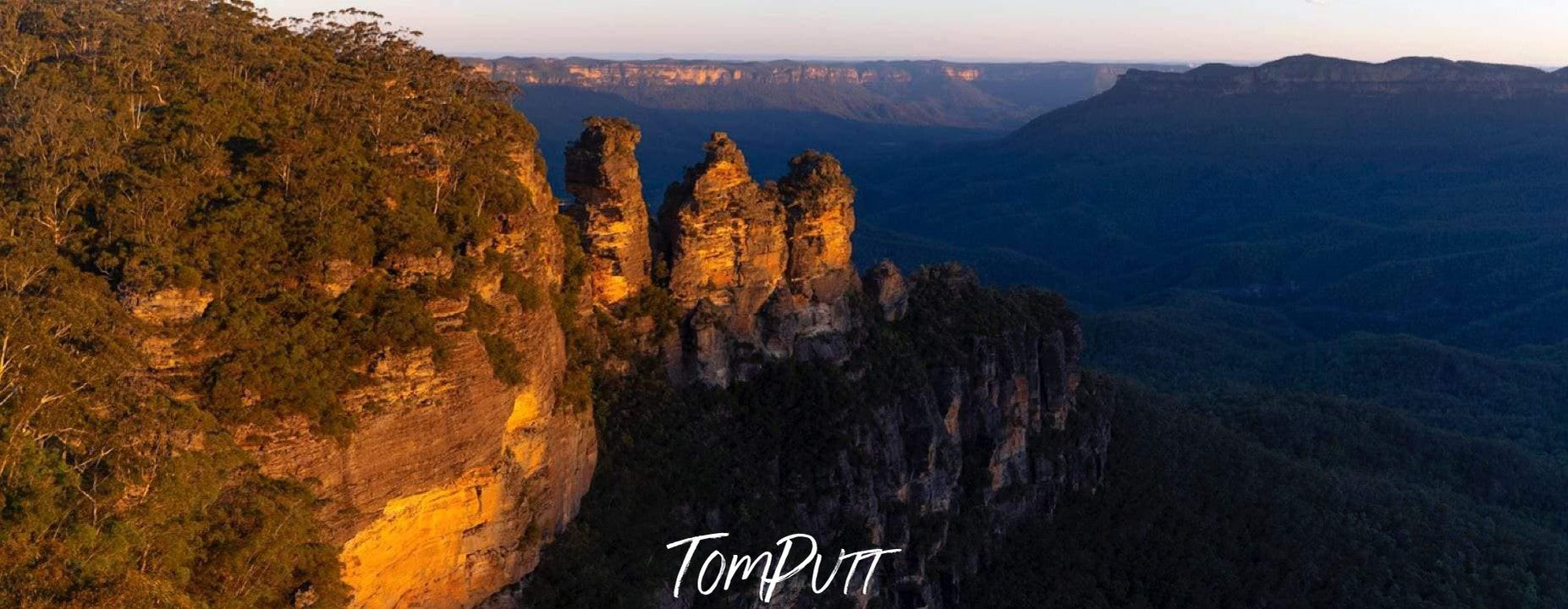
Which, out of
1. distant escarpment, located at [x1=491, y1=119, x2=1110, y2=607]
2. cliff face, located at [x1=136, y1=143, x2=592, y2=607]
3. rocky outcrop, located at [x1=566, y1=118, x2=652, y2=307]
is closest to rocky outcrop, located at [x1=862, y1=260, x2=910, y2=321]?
distant escarpment, located at [x1=491, y1=119, x2=1110, y2=607]

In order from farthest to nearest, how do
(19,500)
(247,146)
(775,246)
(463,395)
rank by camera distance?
(775,246) → (247,146) → (463,395) → (19,500)

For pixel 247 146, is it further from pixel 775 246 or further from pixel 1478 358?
pixel 1478 358

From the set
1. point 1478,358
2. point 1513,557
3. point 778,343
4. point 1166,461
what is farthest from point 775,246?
point 1478,358

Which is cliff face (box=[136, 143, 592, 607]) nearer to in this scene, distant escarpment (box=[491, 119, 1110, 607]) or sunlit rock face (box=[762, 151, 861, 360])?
distant escarpment (box=[491, 119, 1110, 607])

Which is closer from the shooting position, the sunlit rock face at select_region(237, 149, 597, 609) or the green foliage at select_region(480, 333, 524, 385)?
the sunlit rock face at select_region(237, 149, 597, 609)

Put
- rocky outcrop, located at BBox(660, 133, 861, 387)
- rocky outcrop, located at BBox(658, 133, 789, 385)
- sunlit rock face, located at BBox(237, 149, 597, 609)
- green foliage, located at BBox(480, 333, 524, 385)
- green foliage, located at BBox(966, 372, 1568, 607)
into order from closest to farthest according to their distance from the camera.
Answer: sunlit rock face, located at BBox(237, 149, 597, 609) < green foliage, located at BBox(480, 333, 524, 385) < rocky outcrop, located at BBox(658, 133, 789, 385) < rocky outcrop, located at BBox(660, 133, 861, 387) < green foliage, located at BBox(966, 372, 1568, 607)

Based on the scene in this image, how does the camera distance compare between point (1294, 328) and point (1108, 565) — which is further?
point (1294, 328)

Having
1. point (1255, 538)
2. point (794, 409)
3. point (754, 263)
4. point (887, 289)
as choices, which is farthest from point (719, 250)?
point (1255, 538)

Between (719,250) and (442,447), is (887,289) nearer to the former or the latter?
(719,250)
